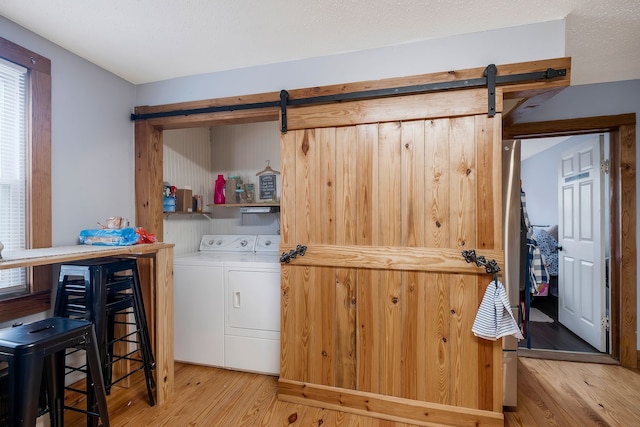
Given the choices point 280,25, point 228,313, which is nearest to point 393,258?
point 228,313

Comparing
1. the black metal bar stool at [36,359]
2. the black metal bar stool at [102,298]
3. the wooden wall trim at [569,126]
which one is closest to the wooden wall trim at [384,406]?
the black metal bar stool at [102,298]

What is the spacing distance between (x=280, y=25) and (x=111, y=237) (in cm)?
161

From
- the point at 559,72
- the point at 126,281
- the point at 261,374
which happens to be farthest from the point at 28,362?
the point at 559,72

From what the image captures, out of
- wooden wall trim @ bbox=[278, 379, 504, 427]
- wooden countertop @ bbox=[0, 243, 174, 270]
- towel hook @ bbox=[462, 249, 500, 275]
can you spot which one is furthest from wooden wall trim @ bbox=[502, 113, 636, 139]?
wooden countertop @ bbox=[0, 243, 174, 270]

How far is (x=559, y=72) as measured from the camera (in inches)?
62.2

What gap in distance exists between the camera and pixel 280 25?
1675 mm

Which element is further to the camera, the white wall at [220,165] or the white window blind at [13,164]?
the white wall at [220,165]

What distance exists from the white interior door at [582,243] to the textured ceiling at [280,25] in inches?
44.0

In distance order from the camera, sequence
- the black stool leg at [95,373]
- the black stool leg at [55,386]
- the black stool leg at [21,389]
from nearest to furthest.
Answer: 1. the black stool leg at [21,389]
2. the black stool leg at [95,373]
3. the black stool leg at [55,386]

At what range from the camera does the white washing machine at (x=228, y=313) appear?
221 cm

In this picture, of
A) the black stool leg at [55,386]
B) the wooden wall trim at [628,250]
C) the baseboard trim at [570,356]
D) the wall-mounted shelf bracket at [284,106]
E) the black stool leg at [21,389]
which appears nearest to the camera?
the black stool leg at [21,389]

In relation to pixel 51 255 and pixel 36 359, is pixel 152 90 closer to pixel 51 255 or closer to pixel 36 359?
pixel 51 255

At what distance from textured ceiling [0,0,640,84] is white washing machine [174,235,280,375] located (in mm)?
1487

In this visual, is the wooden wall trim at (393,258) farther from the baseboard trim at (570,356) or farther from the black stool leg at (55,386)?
the baseboard trim at (570,356)
